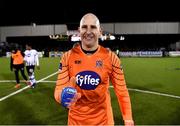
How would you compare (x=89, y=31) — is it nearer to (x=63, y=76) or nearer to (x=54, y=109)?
(x=63, y=76)

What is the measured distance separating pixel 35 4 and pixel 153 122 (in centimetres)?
4689

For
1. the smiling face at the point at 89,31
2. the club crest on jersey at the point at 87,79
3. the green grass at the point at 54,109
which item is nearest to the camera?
the smiling face at the point at 89,31

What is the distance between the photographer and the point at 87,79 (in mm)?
3664

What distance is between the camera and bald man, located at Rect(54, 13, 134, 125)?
362cm

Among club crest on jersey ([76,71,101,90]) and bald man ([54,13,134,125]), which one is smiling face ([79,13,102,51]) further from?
club crest on jersey ([76,71,101,90])

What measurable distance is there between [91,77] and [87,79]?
0.17ft

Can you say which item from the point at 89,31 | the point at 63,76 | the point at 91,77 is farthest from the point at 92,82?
the point at 89,31

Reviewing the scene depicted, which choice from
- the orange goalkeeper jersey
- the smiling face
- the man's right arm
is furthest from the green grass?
the smiling face

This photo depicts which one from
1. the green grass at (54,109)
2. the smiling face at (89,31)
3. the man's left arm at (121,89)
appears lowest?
the green grass at (54,109)

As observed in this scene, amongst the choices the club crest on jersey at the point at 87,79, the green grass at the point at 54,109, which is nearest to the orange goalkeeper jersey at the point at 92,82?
the club crest on jersey at the point at 87,79

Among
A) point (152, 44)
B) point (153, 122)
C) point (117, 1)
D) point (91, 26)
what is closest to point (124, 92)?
point (91, 26)

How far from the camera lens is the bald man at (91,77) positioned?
3.62 m

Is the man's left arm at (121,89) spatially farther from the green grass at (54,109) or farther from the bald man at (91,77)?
the green grass at (54,109)

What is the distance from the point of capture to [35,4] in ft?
173
